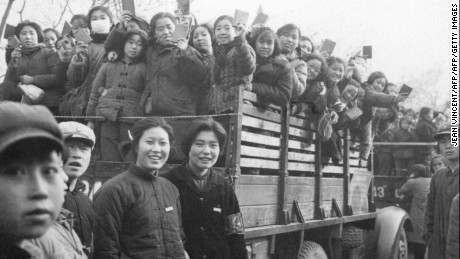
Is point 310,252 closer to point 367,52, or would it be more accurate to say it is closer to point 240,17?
point 240,17

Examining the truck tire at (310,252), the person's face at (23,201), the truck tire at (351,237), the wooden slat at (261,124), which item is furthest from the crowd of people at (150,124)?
the truck tire at (310,252)

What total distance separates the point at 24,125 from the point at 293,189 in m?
4.65

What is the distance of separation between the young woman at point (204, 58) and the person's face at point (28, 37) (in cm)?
231

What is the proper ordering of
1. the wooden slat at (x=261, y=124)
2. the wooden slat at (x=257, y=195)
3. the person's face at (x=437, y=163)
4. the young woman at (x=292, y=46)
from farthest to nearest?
the person's face at (x=437, y=163) < the young woman at (x=292, y=46) < the wooden slat at (x=261, y=124) < the wooden slat at (x=257, y=195)

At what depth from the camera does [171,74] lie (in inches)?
209

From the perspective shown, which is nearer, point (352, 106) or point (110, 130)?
point (110, 130)

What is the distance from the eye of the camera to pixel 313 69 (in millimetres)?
6656

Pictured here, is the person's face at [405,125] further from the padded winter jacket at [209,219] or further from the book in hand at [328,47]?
the padded winter jacket at [209,219]

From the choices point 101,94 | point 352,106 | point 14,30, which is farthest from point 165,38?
point 352,106

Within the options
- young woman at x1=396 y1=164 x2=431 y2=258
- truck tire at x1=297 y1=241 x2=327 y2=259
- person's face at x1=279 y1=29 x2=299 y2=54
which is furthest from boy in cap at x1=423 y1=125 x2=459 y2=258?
young woman at x1=396 y1=164 x2=431 y2=258

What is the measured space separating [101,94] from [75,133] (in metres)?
2.74

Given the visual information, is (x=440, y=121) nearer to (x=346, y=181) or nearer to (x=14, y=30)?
(x=346, y=181)

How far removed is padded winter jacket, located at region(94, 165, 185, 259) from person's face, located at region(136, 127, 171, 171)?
0.06 metres

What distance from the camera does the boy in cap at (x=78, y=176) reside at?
117 inches
